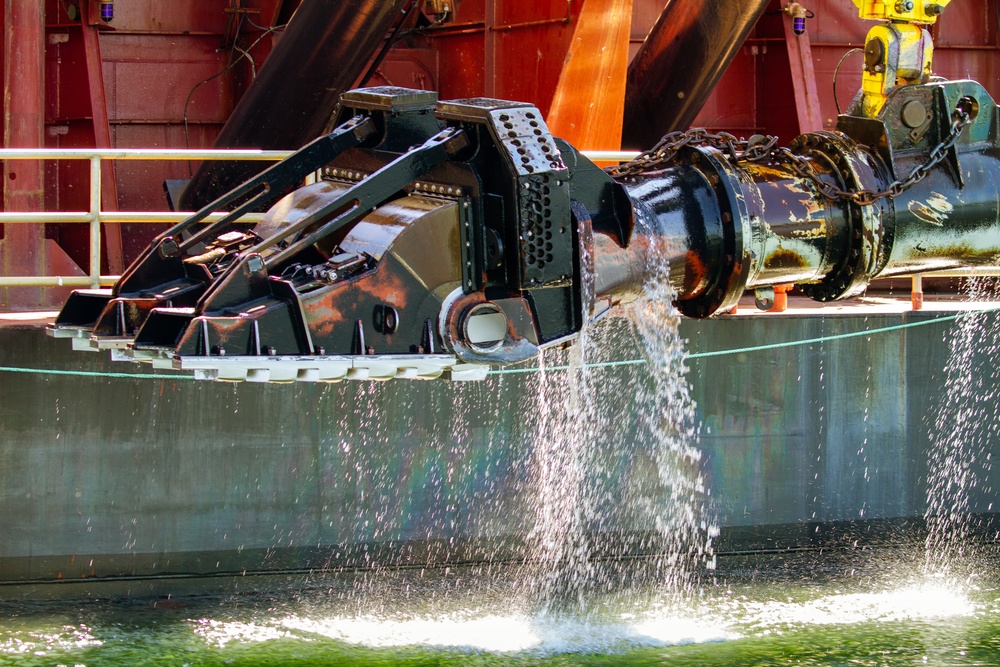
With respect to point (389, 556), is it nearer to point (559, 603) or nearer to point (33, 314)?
point (559, 603)

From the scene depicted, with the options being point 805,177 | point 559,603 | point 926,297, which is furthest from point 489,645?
point 926,297

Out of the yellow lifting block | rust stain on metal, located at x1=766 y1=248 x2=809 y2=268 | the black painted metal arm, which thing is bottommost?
rust stain on metal, located at x1=766 y1=248 x2=809 y2=268

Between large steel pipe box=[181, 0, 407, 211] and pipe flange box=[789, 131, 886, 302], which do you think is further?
large steel pipe box=[181, 0, 407, 211]

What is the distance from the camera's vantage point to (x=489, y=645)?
21.0 feet

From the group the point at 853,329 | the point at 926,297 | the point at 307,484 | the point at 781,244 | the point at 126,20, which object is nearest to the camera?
the point at 781,244

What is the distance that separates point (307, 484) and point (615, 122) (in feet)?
9.69

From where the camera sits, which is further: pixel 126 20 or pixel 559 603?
pixel 126 20

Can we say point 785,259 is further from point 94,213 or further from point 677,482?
point 94,213

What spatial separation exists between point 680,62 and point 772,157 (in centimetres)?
382

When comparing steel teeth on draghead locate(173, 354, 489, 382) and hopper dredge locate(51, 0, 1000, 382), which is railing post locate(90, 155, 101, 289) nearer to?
hopper dredge locate(51, 0, 1000, 382)

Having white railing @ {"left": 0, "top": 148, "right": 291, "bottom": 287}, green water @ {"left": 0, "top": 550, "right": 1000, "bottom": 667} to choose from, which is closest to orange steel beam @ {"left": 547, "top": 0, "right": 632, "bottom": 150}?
white railing @ {"left": 0, "top": 148, "right": 291, "bottom": 287}

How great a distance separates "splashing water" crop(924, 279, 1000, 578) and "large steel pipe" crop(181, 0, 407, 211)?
4404mm

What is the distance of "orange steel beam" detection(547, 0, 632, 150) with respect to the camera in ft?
24.6

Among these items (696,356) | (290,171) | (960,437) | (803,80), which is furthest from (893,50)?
(803,80)
